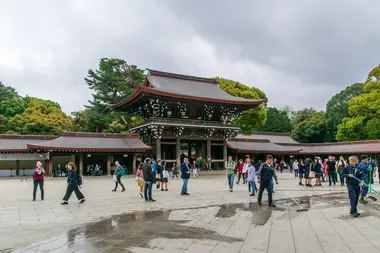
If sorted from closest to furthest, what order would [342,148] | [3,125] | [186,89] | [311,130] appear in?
[186,89]
[342,148]
[3,125]
[311,130]

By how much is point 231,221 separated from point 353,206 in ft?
11.8

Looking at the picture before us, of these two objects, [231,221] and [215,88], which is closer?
[231,221]

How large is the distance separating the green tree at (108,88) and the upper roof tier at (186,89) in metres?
11.5

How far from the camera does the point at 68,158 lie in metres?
34.4

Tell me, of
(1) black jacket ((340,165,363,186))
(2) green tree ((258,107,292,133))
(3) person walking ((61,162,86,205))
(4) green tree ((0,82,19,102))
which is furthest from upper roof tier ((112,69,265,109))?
(4) green tree ((0,82,19,102))

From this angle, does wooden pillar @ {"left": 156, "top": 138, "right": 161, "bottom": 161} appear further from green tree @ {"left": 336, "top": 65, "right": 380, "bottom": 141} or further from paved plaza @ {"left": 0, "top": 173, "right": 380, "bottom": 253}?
green tree @ {"left": 336, "top": 65, "right": 380, "bottom": 141}

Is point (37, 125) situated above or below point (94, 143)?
above

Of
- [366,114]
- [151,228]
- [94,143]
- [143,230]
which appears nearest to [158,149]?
[94,143]

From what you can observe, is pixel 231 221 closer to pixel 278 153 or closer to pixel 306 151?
pixel 278 153

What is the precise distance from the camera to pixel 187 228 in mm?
7852

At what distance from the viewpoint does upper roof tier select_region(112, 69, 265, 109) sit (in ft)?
112

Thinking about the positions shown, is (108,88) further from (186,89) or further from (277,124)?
(277,124)

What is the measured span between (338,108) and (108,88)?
3985cm

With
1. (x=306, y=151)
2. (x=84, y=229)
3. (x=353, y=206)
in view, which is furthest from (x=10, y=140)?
(x=306, y=151)
